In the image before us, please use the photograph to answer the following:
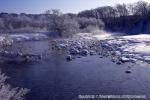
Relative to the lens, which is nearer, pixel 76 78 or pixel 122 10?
pixel 76 78

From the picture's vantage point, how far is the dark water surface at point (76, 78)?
57.0ft

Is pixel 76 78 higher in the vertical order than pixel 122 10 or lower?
lower

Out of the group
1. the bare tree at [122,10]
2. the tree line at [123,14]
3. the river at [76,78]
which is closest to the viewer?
the river at [76,78]

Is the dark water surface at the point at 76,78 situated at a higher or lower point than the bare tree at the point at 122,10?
lower

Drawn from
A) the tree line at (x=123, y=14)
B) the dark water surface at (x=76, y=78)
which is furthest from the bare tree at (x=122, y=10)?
the dark water surface at (x=76, y=78)

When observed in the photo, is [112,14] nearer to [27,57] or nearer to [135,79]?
[27,57]

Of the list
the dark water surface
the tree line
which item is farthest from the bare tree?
the dark water surface

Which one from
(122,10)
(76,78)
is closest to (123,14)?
(122,10)

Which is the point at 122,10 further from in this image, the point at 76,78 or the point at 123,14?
the point at 76,78

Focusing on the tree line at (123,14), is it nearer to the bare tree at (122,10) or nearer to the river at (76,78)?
the bare tree at (122,10)

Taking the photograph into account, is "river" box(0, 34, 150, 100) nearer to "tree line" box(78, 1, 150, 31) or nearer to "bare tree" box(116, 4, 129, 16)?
"tree line" box(78, 1, 150, 31)

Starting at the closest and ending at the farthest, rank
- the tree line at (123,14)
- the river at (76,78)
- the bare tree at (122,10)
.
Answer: the river at (76,78)
the tree line at (123,14)
the bare tree at (122,10)

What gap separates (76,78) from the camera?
826 inches

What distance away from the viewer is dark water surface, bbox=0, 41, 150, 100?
17.4 m
